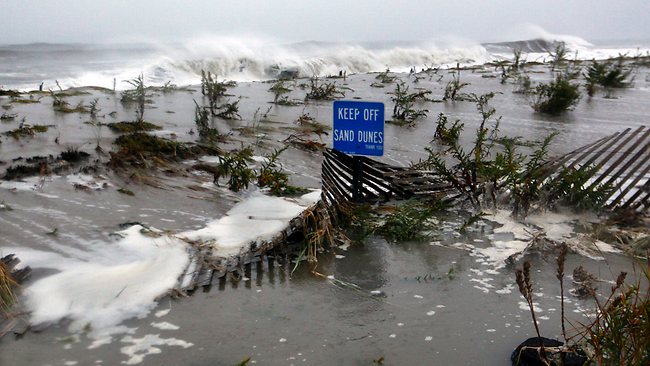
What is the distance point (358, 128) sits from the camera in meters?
5.26

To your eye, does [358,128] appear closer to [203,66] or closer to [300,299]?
[300,299]

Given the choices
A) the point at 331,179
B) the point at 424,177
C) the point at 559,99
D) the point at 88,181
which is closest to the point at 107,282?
the point at 331,179

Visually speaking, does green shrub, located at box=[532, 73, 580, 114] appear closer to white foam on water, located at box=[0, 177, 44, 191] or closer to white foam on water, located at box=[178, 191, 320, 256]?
white foam on water, located at box=[178, 191, 320, 256]

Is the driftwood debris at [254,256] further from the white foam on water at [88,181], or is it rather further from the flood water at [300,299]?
the white foam on water at [88,181]

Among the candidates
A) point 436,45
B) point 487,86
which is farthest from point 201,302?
point 436,45

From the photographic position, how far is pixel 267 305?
3.82 metres

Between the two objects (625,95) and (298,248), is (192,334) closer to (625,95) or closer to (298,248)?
(298,248)

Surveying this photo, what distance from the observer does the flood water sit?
3.28 m

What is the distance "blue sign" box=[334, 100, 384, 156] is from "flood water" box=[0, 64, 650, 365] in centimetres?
Result: 93

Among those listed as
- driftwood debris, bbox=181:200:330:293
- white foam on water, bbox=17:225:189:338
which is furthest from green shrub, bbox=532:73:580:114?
white foam on water, bbox=17:225:189:338

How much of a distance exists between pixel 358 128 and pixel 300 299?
2.00 m

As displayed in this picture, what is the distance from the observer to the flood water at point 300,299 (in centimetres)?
328

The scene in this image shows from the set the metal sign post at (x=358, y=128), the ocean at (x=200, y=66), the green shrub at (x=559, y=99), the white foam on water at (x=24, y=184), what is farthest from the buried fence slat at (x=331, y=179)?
the ocean at (x=200, y=66)

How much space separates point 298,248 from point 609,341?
280 cm
